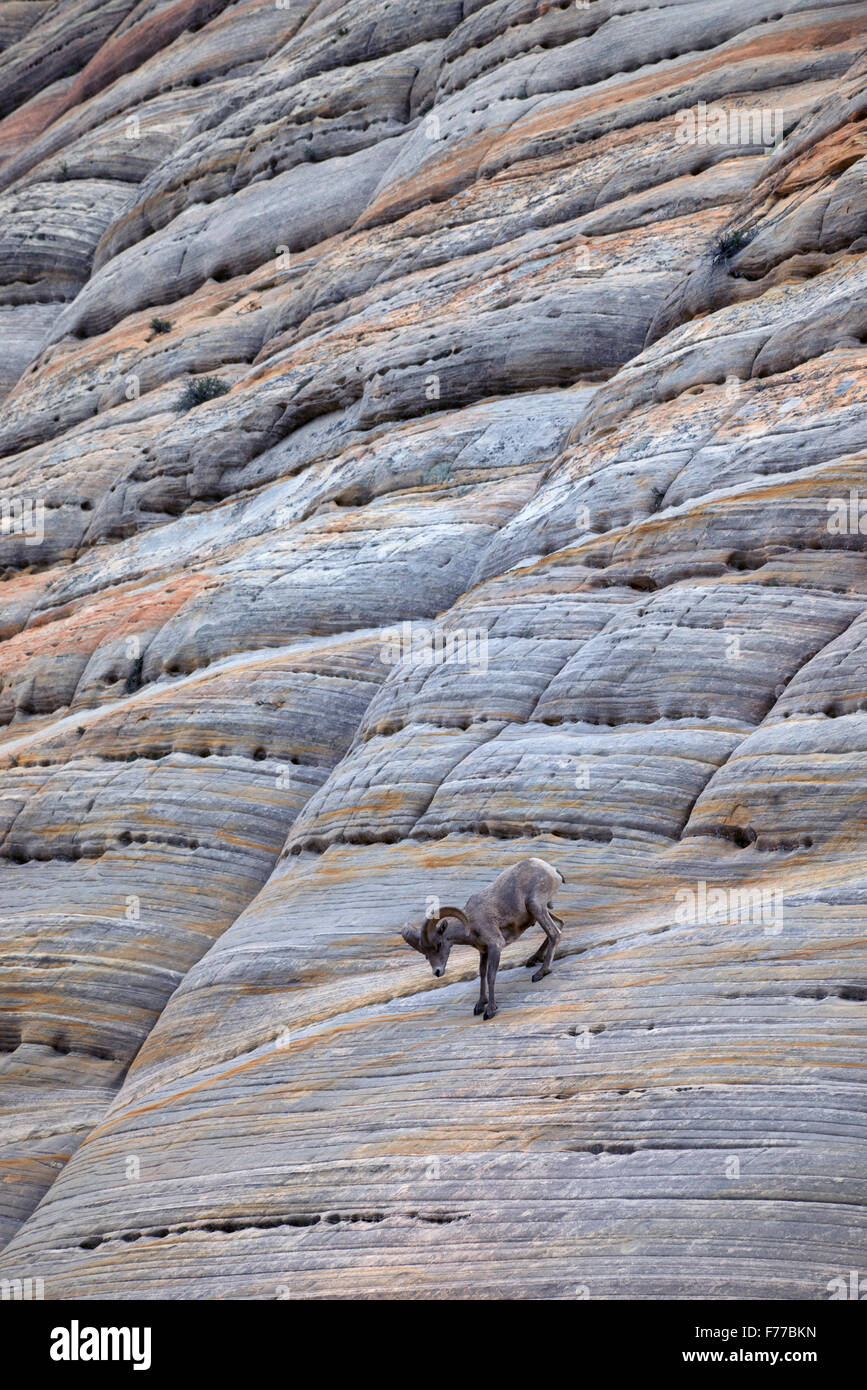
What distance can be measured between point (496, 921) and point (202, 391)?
62.2 ft

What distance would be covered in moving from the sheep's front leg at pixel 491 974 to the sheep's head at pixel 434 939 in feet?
1.34

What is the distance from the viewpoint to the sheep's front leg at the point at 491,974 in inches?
414

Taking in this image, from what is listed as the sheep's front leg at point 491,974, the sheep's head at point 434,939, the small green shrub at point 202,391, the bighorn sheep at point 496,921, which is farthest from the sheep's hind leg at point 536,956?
the small green shrub at point 202,391

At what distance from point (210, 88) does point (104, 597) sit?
24695mm

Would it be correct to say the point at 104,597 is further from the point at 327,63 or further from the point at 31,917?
the point at 327,63

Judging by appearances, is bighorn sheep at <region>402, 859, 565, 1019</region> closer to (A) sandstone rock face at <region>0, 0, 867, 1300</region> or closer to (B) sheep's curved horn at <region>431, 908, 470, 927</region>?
(B) sheep's curved horn at <region>431, 908, 470, 927</region>

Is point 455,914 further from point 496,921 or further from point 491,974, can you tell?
point 491,974

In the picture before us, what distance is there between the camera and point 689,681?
1319cm

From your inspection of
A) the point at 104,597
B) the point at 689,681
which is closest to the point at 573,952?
the point at 689,681

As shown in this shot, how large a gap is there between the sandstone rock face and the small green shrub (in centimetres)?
27

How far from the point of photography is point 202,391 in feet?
88.7

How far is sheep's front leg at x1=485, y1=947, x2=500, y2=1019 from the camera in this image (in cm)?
1052

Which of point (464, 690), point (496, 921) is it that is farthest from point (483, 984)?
point (464, 690)

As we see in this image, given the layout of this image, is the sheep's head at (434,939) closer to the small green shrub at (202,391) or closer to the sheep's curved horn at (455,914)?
the sheep's curved horn at (455,914)
